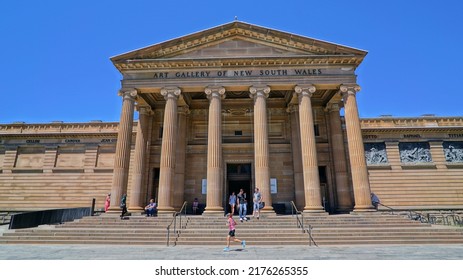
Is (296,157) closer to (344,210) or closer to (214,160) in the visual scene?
(344,210)

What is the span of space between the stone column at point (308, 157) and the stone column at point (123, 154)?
37.4ft

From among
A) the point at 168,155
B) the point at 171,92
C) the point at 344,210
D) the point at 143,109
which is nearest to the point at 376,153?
the point at 344,210

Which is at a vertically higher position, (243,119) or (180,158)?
(243,119)

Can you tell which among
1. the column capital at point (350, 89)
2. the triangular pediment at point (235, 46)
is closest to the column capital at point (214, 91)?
the triangular pediment at point (235, 46)

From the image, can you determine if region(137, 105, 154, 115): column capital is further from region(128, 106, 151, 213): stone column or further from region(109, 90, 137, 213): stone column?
region(109, 90, 137, 213): stone column

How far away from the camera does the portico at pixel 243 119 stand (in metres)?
17.3

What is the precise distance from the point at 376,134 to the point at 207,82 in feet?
52.0

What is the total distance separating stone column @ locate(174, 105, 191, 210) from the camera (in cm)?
2014

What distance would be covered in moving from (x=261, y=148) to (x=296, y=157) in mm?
4762

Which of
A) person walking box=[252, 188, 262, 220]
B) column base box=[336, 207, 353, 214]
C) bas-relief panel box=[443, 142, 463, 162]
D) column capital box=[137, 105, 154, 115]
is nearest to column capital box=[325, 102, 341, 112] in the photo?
column base box=[336, 207, 353, 214]

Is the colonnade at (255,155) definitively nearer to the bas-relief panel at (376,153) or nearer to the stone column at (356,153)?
the stone column at (356,153)

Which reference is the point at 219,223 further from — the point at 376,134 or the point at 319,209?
the point at 376,134

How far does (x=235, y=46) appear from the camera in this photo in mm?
19922
